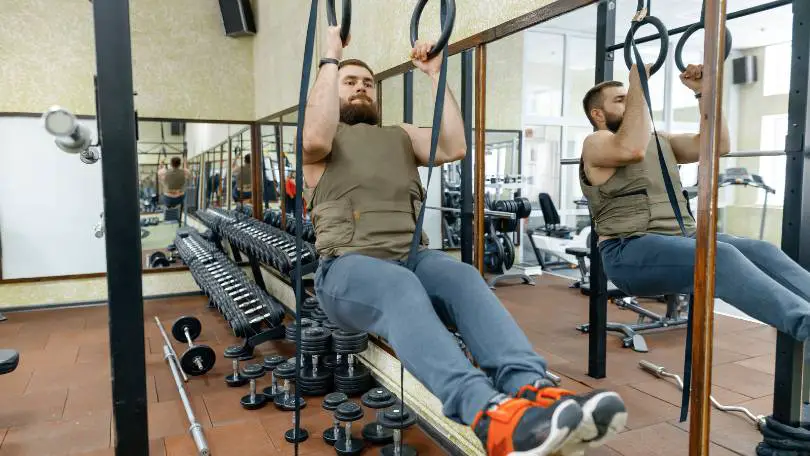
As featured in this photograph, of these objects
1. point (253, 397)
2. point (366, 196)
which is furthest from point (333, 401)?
point (366, 196)

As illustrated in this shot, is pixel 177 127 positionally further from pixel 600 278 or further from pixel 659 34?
pixel 659 34

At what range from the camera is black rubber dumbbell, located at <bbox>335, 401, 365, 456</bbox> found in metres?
2.27

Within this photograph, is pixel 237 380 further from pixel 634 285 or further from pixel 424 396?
pixel 634 285

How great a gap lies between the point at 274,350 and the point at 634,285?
2650 millimetres

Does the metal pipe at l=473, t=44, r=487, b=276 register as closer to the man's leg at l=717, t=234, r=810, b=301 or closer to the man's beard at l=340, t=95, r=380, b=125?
the man's beard at l=340, t=95, r=380, b=125

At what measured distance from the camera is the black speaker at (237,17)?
540 cm

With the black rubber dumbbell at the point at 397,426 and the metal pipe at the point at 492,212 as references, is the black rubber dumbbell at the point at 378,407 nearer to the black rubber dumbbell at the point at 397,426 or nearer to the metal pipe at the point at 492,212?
the black rubber dumbbell at the point at 397,426

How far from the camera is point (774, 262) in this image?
57.1 inches

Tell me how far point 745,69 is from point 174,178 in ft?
16.4

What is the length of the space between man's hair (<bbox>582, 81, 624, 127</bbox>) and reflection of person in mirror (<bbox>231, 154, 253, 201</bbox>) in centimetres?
411

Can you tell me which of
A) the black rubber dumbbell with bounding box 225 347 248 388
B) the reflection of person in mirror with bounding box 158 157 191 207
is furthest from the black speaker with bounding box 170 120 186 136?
the black rubber dumbbell with bounding box 225 347 248 388

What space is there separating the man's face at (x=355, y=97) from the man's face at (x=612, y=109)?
0.75m

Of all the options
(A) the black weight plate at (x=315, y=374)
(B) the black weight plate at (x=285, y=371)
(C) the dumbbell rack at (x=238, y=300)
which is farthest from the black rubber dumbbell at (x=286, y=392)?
(C) the dumbbell rack at (x=238, y=300)

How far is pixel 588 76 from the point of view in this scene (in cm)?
212
